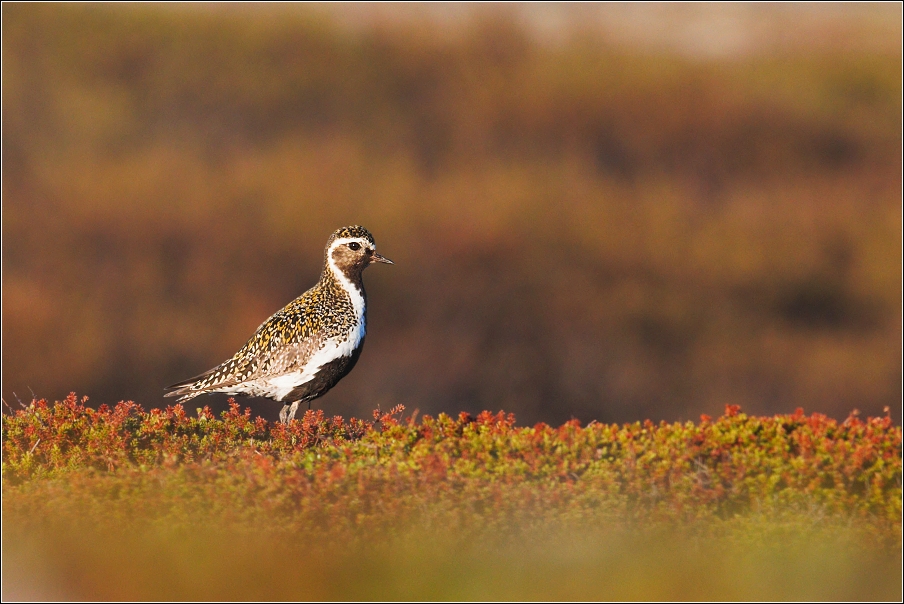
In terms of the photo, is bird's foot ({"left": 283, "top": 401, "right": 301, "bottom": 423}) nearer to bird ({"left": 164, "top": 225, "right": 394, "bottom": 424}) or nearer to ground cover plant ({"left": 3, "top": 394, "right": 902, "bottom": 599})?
bird ({"left": 164, "top": 225, "right": 394, "bottom": 424})

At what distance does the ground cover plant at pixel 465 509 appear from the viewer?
4871mm

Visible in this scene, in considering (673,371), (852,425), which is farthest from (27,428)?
(673,371)

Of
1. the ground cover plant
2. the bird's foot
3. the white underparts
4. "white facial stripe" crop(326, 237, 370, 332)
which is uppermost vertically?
"white facial stripe" crop(326, 237, 370, 332)

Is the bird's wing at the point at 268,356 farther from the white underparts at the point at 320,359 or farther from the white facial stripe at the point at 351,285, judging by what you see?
the white facial stripe at the point at 351,285

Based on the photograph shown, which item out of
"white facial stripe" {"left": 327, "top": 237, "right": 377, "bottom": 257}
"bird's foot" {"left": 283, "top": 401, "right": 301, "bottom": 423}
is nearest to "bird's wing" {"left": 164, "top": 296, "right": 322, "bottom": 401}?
"bird's foot" {"left": 283, "top": 401, "right": 301, "bottom": 423}

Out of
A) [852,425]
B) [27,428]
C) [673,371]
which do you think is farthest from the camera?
[673,371]

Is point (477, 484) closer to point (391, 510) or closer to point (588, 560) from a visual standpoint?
point (391, 510)

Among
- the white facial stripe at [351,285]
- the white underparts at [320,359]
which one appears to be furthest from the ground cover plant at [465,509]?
the white facial stripe at [351,285]

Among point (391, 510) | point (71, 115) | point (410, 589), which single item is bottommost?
point (410, 589)

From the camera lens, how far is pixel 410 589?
4.76m

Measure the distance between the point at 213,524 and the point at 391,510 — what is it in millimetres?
897

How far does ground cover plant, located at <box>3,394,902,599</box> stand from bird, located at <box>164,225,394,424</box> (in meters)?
1.17

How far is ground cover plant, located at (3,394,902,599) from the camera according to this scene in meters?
4.87

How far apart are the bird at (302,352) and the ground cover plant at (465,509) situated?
1.17 m
